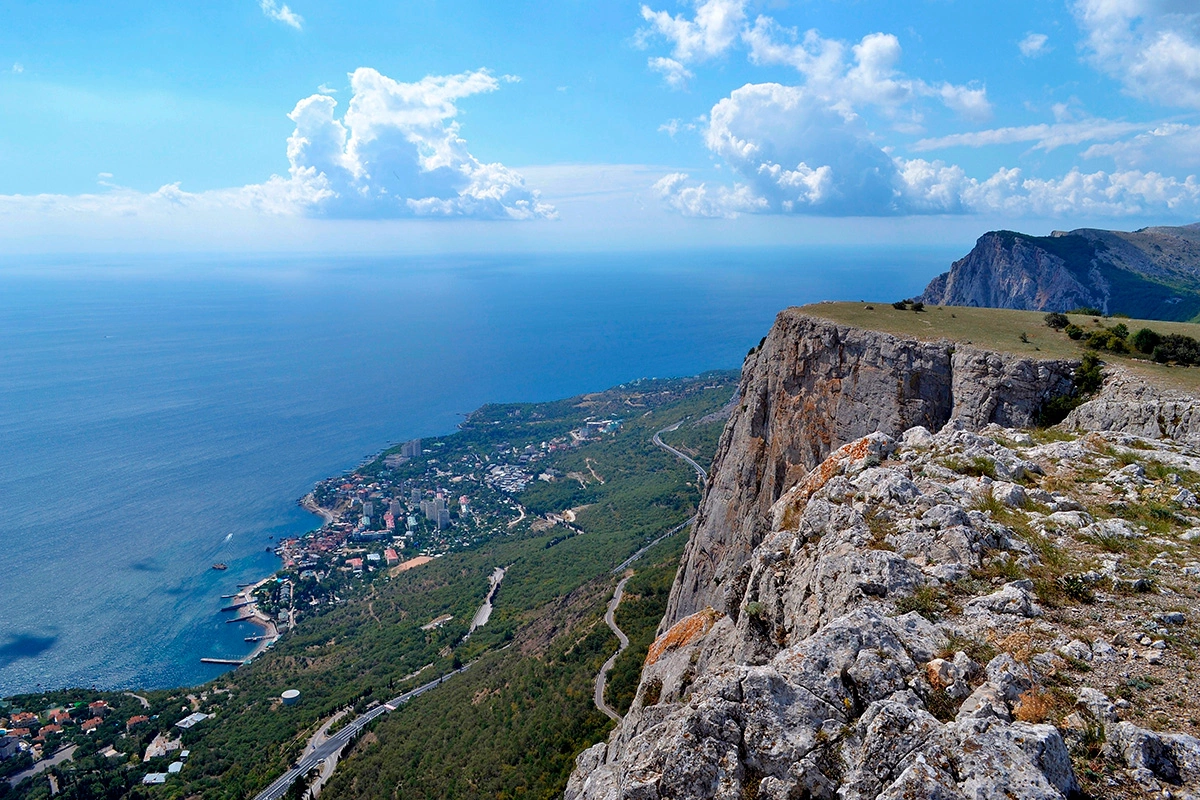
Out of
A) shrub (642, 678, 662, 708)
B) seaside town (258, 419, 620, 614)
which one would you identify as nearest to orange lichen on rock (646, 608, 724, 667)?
shrub (642, 678, 662, 708)

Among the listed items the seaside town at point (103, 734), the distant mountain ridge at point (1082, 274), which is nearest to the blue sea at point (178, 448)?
the seaside town at point (103, 734)

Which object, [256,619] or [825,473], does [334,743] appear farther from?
[825,473]

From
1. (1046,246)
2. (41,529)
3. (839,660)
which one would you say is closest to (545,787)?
(839,660)

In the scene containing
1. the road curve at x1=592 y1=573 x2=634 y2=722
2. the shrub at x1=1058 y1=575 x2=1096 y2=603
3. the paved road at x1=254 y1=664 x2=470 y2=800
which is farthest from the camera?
the paved road at x1=254 y1=664 x2=470 y2=800

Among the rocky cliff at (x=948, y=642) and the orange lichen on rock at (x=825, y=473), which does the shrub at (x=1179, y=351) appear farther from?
the orange lichen on rock at (x=825, y=473)

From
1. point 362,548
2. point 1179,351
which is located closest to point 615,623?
point 1179,351

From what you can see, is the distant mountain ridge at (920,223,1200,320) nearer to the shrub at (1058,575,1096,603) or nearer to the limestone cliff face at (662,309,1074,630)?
the limestone cliff face at (662,309,1074,630)
